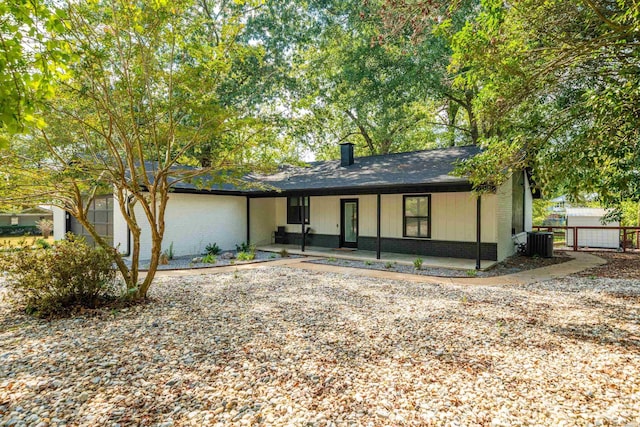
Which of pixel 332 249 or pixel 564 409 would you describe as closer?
pixel 564 409

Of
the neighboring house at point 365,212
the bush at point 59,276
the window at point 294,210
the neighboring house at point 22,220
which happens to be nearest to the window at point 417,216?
the neighboring house at point 365,212

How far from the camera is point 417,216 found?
11.4 meters

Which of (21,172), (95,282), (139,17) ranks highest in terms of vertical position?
(139,17)

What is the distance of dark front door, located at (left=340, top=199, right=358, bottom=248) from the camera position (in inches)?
502

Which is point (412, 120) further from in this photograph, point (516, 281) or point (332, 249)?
point (516, 281)

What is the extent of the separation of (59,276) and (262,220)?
9899mm

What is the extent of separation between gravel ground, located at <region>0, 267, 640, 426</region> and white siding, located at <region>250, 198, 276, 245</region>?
8.53 metres

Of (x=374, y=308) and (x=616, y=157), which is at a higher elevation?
(x=616, y=157)

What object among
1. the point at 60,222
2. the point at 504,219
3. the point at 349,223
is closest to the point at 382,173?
the point at 349,223

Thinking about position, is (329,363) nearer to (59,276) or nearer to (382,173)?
(59,276)

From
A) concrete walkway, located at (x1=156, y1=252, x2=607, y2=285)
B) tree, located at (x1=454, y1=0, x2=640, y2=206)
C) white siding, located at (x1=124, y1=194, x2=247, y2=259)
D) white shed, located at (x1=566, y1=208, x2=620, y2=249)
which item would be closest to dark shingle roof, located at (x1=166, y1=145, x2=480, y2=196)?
white siding, located at (x1=124, y1=194, x2=247, y2=259)

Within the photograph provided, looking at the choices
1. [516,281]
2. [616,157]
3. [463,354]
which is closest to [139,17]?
[463,354]

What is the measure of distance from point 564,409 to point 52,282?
20.0ft

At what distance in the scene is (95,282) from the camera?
5.20 m
